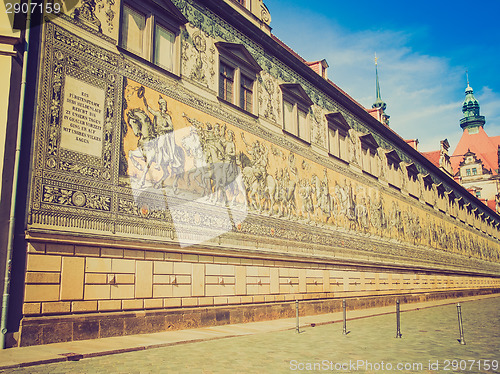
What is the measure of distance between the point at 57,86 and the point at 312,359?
7.16 metres

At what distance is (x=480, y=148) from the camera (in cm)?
7938

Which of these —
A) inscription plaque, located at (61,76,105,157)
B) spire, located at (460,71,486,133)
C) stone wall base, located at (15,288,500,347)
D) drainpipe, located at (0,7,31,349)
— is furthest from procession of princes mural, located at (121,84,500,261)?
spire, located at (460,71,486,133)

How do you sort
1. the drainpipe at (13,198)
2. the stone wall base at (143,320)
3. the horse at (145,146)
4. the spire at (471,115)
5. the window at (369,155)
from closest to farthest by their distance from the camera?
1. the drainpipe at (13,198)
2. the stone wall base at (143,320)
3. the horse at (145,146)
4. the window at (369,155)
5. the spire at (471,115)

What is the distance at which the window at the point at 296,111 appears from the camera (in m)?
18.0

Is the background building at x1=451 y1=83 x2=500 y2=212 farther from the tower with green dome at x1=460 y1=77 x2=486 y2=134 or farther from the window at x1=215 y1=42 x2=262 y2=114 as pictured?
the window at x1=215 y1=42 x2=262 y2=114

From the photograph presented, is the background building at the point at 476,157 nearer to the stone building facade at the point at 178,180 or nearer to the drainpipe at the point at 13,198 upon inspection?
the stone building facade at the point at 178,180

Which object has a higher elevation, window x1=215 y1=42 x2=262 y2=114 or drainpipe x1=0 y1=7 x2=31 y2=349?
window x1=215 y1=42 x2=262 y2=114

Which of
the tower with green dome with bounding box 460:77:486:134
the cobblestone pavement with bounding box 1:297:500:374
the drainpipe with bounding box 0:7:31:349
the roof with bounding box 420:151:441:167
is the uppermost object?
the tower with green dome with bounding box 460:77:486:134

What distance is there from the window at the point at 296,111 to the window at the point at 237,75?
6.69 ft

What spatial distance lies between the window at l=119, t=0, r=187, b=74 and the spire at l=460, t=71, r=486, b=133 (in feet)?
265

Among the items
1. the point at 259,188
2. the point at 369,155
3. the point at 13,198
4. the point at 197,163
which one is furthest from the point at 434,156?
the point at 13,198

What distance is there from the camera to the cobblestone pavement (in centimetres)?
647

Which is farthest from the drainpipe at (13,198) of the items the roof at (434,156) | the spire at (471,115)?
the spire at (471,115)

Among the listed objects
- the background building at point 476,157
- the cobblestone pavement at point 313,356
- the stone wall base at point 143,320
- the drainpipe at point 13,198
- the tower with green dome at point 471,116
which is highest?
the tower with green dome at point 471,116
